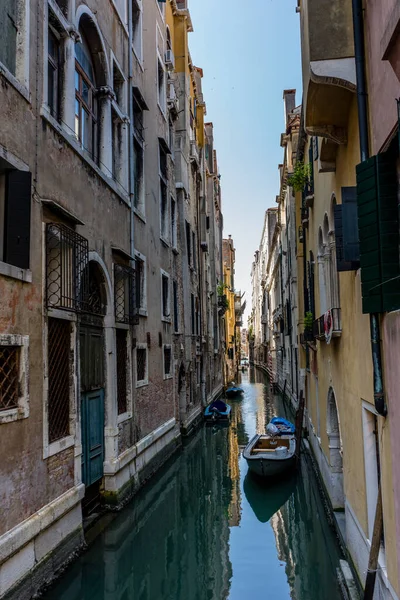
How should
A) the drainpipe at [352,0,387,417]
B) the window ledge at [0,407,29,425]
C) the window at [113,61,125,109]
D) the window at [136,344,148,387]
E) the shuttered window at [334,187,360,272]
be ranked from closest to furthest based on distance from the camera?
the drainpipe at [352,0,387,417] → the shuttered window at [334,187,360,272] → the window ledge at [0,407,29,425] → the window at [113,61,125,109] → the window at [136,344,148,387]

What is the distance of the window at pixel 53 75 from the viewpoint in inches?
296

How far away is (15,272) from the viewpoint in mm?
5785

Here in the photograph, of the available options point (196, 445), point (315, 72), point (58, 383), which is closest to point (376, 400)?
point (315, 72)

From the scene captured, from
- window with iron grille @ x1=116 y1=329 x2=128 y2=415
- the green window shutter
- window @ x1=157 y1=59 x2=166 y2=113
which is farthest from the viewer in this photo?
window @ x1=157 y1=59 x2=166 y2=113

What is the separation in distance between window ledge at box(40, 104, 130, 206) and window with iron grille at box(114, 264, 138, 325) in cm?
152

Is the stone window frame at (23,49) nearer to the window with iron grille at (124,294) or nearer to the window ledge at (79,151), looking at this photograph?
the window ledge at (79,151)

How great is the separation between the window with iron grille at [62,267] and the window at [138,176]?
16.4 ft

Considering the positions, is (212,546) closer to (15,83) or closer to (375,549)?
(375,549)

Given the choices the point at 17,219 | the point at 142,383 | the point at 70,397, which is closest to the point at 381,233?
the point at 17,219

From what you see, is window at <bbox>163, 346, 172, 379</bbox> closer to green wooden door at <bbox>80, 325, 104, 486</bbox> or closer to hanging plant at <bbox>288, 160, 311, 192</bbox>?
green wooden door at <bbox>80, 325, 104, 486</bbox>

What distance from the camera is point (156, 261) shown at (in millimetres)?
14078

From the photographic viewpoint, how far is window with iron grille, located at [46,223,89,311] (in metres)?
6.90

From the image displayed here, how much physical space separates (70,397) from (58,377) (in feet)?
1.67

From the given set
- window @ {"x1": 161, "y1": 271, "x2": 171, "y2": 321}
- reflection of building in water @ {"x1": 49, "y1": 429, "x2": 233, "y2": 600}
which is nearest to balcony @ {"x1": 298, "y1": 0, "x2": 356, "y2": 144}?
reflection of building in water @ {"x1": 49, "y1": 429, "x2": 233, "y2": 600}
